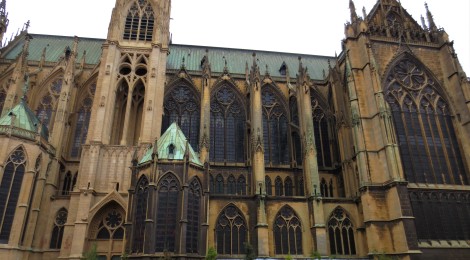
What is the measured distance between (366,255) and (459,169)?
12.5 metres

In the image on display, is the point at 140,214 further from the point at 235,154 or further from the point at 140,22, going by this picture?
the point at 140,22

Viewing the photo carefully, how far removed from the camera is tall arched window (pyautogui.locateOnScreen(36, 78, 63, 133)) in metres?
35.9

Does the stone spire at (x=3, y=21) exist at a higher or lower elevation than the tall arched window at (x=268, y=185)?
higher

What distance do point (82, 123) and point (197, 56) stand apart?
709 inches

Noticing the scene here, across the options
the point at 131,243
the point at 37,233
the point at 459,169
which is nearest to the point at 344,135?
the point at 459,169

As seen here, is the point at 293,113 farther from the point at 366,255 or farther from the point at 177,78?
the point at 366,255

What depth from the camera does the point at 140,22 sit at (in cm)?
3769

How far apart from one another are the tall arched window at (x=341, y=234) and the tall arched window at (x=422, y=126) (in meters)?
6.90

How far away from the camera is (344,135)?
34906 millimetres

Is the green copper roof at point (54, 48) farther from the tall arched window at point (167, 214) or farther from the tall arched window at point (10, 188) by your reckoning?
the tall arched window at point (167, 214)

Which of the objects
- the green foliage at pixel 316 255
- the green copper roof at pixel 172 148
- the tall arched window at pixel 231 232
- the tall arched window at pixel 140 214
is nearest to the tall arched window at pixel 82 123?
the green copper roof at pixel 172 148

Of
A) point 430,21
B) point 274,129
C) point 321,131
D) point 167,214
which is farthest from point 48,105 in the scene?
point 430,21

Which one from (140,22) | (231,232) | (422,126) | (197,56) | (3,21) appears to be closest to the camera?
(231,232)

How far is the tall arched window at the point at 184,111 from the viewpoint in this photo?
120ft
